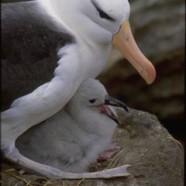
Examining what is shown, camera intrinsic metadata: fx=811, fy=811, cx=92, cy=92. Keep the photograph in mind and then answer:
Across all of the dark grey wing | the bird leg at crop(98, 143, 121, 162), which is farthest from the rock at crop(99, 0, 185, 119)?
the dark grey wing

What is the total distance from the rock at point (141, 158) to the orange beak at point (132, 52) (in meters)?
0.34

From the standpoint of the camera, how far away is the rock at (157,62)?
400 centimetres

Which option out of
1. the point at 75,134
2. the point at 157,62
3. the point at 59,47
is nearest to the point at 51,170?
the point at 75,134

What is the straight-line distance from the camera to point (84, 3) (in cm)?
243

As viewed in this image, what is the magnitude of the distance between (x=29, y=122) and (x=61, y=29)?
0.29 metres

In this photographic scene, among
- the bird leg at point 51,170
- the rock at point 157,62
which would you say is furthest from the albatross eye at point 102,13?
the rock at point 157,62

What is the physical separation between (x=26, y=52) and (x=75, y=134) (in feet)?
1.33

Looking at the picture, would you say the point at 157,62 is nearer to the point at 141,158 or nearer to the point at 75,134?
the point at 141,158

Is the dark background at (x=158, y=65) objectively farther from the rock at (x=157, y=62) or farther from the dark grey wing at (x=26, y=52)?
the dark grey wing at (x=26, y=52)

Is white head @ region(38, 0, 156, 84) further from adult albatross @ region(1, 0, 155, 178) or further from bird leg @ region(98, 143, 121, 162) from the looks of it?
bird leg @ region(98, 143, 121, 162)

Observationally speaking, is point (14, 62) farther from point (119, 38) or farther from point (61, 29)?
point (119, 38)

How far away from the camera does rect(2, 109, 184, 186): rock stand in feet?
8.38

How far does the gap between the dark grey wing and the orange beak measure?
0.56ft

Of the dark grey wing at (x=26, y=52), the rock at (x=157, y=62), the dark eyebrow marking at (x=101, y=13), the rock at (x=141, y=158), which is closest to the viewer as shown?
the dark grey wing at (x=26, y=52)
